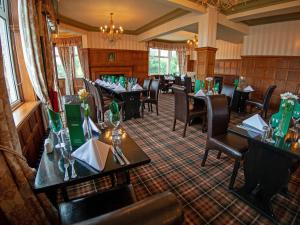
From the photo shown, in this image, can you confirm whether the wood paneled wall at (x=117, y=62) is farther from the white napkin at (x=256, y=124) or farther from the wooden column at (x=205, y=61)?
the white napkin at (x=256, y=124)

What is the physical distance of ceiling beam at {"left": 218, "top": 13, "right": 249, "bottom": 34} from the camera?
185 inches

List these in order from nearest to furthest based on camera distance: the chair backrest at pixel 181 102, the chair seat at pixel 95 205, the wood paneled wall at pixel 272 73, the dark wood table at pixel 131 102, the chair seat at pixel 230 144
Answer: the chair seat at pixel 95 205 → the chair seat at pixel 230 144 → the chair backrest at pixel 181 102 → the dark wood table at pixel 131 102 → the wood paneled wall at pixel 272 73

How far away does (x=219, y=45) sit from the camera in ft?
28.0

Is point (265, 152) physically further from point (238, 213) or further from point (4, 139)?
point (4, 139)

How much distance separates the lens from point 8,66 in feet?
7.59

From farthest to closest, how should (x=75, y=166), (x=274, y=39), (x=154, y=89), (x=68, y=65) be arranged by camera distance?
(x=68, y=65)
(x=274, y=39)
(x=154, y=89)
(x=75, y=166)

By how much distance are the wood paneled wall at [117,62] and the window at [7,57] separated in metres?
4.86

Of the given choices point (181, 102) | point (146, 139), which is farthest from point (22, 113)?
point (181, 102)

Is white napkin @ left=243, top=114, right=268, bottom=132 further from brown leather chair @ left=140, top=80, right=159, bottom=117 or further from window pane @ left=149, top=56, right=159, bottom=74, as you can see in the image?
window pane @ left=149, top=56, right=159, bottom=74

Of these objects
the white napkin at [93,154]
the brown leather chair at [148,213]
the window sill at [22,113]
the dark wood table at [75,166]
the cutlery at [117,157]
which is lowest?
the dark wood table at [75,166]

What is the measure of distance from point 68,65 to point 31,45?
5490 mm

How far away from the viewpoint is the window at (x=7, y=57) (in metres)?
2.17

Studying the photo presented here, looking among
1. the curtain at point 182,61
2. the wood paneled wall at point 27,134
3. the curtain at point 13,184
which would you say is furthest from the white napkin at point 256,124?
the curtain at point 182,61

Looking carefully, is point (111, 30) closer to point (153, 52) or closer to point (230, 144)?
point (153, 52)
